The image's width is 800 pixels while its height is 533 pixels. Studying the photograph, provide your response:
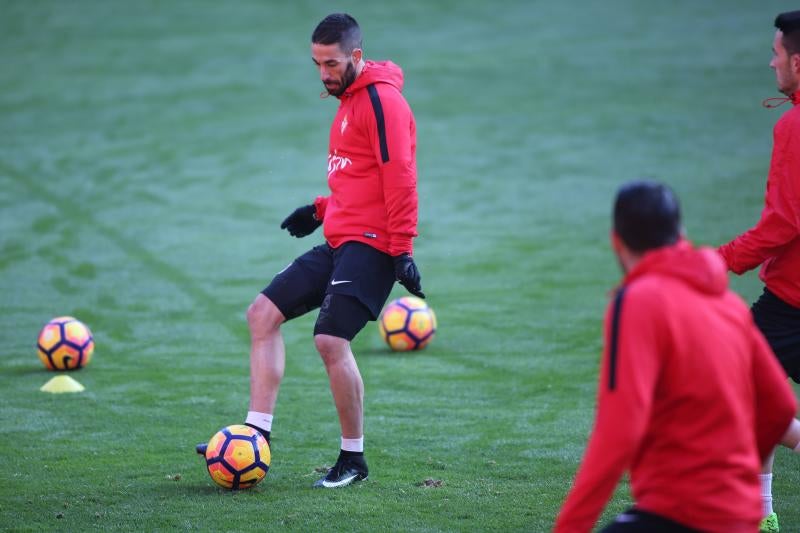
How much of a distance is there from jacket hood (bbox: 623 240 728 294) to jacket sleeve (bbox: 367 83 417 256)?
109 inches

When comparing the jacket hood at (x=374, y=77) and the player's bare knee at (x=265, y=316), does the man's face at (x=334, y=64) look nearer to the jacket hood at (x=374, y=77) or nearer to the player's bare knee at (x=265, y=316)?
the jacket hood at (x=374, y=77)

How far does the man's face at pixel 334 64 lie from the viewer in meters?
6.45

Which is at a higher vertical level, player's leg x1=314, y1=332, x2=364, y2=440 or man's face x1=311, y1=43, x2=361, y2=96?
man's face x1=311, y1=43, x2=361, y2=96

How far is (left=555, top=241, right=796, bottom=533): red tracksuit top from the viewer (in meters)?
3.50

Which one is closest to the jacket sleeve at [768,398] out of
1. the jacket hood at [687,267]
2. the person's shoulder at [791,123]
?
the jacket hood at [687,267]

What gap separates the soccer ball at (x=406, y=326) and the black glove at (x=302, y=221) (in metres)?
3.34

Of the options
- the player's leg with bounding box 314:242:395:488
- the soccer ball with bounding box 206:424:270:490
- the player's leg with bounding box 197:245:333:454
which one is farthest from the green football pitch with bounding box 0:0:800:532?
the player's leg with bounding box 197:245:333:454

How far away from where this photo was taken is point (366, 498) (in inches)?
249

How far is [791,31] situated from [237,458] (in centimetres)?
361

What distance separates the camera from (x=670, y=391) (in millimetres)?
3611

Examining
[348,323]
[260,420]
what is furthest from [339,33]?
[260,420]

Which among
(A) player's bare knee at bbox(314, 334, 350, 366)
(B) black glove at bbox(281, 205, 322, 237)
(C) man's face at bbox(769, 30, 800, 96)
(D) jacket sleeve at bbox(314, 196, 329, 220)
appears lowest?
(A) player's bare knee at bbox(314, 334, 350, 366)

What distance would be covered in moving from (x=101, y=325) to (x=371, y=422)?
480cm

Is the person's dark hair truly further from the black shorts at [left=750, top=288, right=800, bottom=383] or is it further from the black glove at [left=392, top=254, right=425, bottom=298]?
the black glove at [left=392, top=254, right=425, bottom=298]
